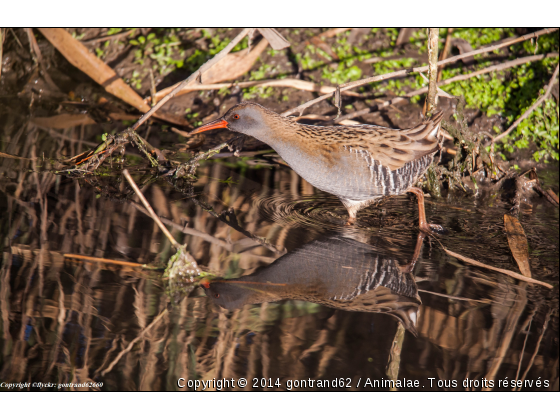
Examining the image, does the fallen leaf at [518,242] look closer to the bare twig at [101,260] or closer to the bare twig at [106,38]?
the bare twig at [101,260]

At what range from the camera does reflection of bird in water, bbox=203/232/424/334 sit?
3.02 m

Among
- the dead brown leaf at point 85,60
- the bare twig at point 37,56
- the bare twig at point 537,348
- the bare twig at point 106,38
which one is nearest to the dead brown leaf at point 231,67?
the dead brown leaf at point 85,60

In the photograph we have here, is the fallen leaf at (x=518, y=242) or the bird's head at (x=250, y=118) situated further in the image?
the bird's head at (x=250, y=118)

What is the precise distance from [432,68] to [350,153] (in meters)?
1.16

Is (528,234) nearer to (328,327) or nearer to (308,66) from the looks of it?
(328,327)

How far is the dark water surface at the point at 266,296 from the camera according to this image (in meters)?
2.56

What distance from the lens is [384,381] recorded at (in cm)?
253

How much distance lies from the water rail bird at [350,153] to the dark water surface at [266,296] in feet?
1.05

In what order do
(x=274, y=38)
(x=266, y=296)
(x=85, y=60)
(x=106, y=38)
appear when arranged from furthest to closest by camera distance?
(x=106, y=38) → (x=85, y=60) → (x=274, y=38) → (x=266, y=296)

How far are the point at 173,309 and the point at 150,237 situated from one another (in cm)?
93

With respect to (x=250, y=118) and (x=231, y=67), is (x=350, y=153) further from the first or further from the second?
(x=231, y=67)

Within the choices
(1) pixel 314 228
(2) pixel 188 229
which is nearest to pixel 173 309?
(2) pixel 188 229

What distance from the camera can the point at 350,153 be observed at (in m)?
3.81

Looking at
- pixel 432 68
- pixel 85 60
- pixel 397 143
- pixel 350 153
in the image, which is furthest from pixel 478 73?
pixel 85 60
